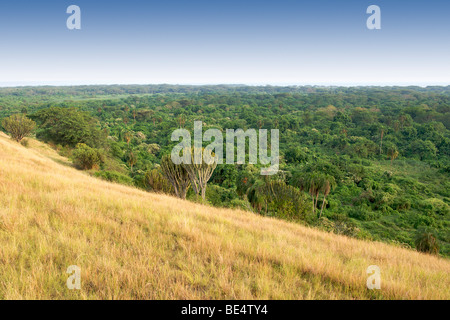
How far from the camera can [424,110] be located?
80438 mm

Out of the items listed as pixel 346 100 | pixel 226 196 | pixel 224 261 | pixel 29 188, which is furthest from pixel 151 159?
pixel 346 100

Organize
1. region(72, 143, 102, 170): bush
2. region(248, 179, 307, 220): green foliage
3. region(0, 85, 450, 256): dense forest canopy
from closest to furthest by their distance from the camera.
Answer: region(248, 179, 307, 220): green foliage
region(0, 85, 450, 256): dense forest canopy
region(72, 143, 102, 170): bush

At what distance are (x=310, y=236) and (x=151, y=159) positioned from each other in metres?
39.2

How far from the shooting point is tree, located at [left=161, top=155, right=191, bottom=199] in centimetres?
1611

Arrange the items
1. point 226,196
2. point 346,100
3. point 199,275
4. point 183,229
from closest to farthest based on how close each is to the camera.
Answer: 1. point 199,275
2. point 183,229
3. point 226,196
4. point 346,100

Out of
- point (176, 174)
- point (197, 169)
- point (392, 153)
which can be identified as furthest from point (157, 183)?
point (392, 153)

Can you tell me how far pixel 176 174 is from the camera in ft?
53.4

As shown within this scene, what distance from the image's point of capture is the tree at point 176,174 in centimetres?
1611

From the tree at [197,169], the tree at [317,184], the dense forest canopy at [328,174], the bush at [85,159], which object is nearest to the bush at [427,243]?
the dense forest canopy at [328,174]

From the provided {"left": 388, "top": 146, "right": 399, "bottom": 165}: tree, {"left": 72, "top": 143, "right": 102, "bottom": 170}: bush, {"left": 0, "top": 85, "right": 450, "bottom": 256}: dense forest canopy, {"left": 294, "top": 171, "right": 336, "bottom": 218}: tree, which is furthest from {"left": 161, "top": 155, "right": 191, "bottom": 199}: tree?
{"left": 388, "top": 146, "right": 399, "bottom": 165}: tree

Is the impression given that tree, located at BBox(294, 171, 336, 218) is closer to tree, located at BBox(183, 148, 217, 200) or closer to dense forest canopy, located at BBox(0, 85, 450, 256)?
dense forest canopy, located at BBox(0, 85, 450, 256)

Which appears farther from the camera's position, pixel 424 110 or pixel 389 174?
pixel 424 110
